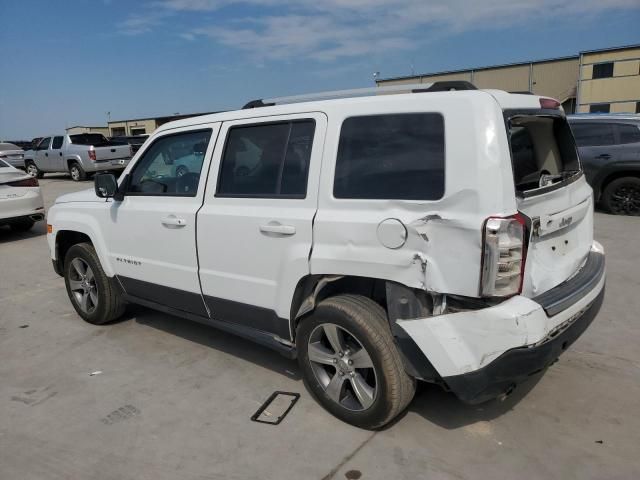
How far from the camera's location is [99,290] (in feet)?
14.8

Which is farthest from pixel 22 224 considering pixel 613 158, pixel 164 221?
pixel 613 158

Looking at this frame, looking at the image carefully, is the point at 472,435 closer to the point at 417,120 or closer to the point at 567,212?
the point at 567,212

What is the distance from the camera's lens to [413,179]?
2535 mm

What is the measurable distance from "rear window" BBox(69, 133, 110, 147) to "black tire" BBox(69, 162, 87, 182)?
2.64ft

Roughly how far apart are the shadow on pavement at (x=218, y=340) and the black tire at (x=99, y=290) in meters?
0.32

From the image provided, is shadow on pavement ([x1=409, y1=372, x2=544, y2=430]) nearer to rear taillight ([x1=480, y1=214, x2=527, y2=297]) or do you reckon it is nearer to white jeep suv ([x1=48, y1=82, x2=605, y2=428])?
white jeep suv ([x1=48, y1=82, x2=605, y2=428])

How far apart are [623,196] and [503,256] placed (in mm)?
8051

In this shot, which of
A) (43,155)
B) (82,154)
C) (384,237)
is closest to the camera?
(384,237)

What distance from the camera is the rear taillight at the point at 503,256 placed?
7.46ft

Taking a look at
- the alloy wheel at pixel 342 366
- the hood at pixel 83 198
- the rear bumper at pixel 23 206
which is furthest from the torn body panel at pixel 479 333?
the rear bumper at pixel 23 206

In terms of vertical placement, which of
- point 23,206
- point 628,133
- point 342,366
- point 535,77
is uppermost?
point 535,77

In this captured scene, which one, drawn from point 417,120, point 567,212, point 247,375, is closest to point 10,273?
point 247,375

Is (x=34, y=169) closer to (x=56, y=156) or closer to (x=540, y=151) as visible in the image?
(x=56, y=156)

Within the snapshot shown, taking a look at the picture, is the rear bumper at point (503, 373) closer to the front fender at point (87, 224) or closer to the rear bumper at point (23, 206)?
the front fender at point (87, 224)
